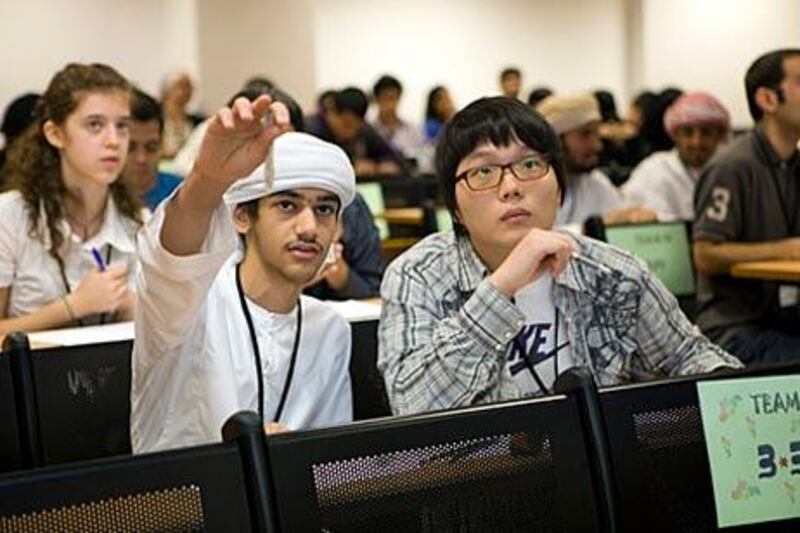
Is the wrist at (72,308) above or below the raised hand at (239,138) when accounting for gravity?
below

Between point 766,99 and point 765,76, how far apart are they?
0.08m

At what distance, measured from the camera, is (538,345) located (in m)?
2.21

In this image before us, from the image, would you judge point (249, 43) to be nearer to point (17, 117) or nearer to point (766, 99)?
point (17, 117)

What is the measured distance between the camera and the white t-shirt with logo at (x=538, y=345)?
7.16ft

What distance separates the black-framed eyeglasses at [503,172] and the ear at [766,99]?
2.18 m

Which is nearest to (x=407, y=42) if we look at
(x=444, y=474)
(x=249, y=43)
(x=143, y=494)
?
(x=249, y=43)

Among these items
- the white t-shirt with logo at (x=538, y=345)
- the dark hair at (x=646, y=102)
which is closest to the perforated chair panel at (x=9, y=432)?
the white t-shirt with logo at (x=538, y=345)

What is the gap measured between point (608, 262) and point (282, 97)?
1.32 meters

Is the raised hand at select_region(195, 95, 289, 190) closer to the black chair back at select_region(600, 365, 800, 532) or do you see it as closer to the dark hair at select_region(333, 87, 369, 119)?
the black chair back at select_region(600, 365, 800, 532)

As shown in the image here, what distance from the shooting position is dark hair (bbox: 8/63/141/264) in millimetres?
3201

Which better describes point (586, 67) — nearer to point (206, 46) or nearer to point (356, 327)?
point (206, 46)

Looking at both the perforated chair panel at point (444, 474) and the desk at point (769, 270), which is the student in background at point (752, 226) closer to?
the desk at point (769, 270)

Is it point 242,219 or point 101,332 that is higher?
point 242,219

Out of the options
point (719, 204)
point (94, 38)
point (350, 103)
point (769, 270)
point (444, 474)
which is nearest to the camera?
point (444, 474)
